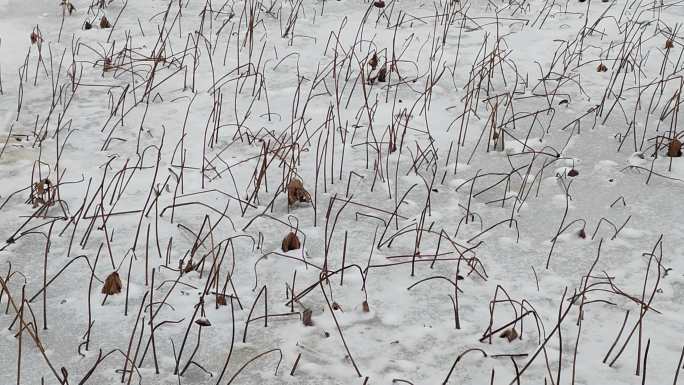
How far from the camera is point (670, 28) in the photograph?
22.6 ft

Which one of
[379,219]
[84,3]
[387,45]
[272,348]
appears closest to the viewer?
[272,348]

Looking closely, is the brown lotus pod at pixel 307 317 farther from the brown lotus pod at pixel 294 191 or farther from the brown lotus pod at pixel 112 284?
the brown lotus pod at pixel 294 191

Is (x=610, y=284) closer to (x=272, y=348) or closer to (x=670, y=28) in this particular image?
(x=272, y=348)

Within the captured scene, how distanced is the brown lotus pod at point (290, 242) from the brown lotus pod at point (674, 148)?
2.46 meters

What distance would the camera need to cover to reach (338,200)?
169 inches

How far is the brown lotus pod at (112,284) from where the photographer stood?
131 inches

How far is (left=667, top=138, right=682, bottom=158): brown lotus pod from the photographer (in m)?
4.70

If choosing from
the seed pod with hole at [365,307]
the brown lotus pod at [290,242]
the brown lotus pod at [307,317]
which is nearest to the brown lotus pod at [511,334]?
→ the seed pod with hole at [365,307]

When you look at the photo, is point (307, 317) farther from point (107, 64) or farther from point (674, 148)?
point (107, 64)

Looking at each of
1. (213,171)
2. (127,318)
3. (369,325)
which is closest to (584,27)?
(213,171)

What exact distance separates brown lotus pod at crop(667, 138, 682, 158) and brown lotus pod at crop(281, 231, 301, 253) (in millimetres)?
2461

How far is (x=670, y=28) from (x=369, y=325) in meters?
5.04

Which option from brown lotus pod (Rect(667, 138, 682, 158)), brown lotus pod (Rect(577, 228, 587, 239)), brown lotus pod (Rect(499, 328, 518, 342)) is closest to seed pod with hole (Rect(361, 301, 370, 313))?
brown lotus pod (Rect(499, 328, 518, 342))

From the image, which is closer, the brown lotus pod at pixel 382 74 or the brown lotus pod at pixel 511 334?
the brown lotus pod at pixel 511 334
